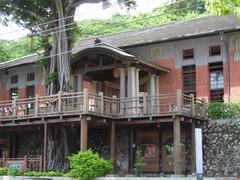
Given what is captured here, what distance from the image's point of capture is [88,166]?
2141 centimetres

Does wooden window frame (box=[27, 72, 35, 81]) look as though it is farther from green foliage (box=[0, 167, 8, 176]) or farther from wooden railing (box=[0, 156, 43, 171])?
green foliage (box=[0, 167, 8, 176])

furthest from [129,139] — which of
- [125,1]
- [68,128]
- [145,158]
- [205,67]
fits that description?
[125,1]

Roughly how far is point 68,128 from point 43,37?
583cm

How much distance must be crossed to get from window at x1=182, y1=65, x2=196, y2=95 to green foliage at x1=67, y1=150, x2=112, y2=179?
26.7 ft

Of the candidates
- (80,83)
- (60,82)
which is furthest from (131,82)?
(60,82)

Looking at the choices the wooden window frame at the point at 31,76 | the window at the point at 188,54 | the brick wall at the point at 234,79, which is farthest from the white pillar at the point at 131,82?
the wooden window frame at the point at 31,76

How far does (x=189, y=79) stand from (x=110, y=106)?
5703 mm

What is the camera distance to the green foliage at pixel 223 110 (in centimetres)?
2494

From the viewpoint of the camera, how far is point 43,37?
1143 inches

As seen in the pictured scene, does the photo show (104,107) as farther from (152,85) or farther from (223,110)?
(223,110)

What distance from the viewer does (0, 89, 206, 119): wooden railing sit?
76.0 feet

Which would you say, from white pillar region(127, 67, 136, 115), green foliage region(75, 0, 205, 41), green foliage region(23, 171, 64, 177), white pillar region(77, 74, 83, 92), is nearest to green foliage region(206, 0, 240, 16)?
green foliage region(23, 171, 64, 177)

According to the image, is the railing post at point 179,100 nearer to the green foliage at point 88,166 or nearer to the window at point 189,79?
the green foliage at point 88,166

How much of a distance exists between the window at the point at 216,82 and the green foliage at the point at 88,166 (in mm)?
8230
